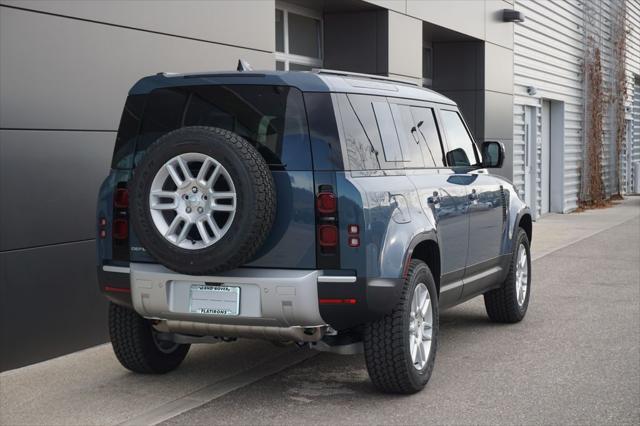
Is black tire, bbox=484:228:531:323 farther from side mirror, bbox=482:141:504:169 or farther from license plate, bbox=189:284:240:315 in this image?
license plate, bbox=189:284:240:315

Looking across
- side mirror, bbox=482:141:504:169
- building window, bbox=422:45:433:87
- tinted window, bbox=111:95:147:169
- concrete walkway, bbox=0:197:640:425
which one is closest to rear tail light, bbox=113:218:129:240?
tinted window, bbox=111:95:147:169

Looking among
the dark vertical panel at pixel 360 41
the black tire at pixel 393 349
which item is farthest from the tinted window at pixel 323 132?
the dark vertical panel at pixel 360 41

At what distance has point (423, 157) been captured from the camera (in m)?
6.73

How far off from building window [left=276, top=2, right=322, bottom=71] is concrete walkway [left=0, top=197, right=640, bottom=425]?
17.4 ft

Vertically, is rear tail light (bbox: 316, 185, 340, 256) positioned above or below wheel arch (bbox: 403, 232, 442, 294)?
above

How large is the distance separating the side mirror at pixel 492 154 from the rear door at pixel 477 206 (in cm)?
6

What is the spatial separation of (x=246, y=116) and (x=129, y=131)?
0.77m

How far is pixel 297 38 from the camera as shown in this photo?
41.5 ft

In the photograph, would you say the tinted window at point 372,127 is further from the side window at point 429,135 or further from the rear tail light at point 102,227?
the rear tail light at point 102,227

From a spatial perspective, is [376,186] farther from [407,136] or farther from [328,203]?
[407,136]

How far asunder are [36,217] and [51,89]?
0.93 meters

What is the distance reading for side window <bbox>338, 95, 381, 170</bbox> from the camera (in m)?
5.69

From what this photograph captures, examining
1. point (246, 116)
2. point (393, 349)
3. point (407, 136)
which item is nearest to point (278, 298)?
point (393, 349)

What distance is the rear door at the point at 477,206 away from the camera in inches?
287
